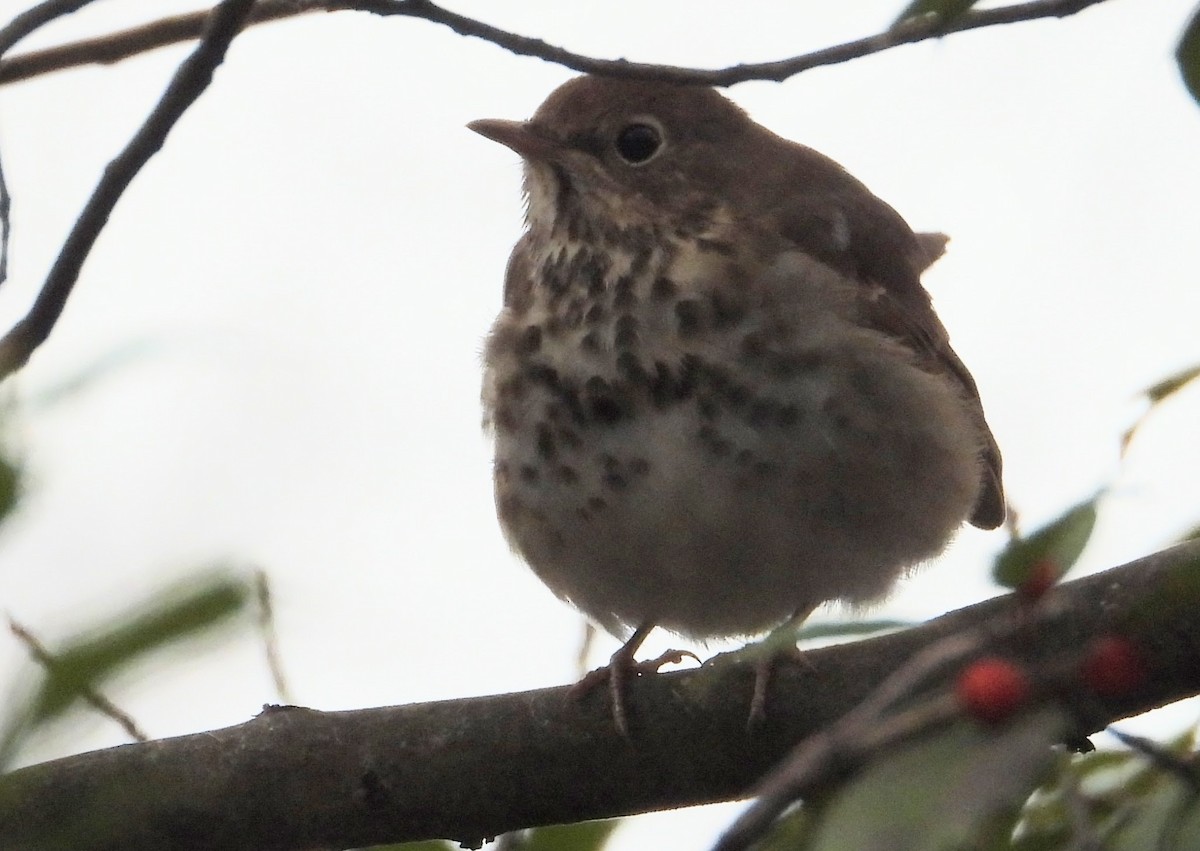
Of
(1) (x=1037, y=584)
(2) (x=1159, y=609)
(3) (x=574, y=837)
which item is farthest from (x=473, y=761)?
(1) (x=1037, y=584)

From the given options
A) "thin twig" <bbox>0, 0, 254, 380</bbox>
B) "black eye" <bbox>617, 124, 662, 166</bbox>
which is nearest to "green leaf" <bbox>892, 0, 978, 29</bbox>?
"thin twig" <bbox>0, 0, 254, 380</bbox>

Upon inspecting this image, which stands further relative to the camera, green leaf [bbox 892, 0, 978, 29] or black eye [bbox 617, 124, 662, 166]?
black eye [bbox 617, 124, 662, 166]

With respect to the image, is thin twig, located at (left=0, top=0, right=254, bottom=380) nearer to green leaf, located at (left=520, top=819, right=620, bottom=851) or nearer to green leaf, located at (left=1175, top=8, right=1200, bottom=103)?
green leaf, located at (left=520, top=819, right=620, bottom=851)

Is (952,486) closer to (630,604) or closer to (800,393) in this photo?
(800,393)

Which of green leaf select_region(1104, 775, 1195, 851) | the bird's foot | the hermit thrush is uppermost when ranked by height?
the hermit thrush

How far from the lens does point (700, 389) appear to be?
386 centimetres

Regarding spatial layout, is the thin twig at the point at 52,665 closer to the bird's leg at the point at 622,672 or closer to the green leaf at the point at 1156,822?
the green leaf at the point at 1156,822

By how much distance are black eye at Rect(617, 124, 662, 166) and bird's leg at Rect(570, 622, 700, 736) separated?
1.32 m

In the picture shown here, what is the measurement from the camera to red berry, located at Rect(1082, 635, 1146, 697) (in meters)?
1.48

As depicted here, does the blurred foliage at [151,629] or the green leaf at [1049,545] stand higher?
the green leaf at [1049,545]

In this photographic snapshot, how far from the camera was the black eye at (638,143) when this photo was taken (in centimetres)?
458

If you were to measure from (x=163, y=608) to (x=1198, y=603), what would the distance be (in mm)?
1944

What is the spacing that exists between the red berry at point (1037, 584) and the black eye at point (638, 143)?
309cm

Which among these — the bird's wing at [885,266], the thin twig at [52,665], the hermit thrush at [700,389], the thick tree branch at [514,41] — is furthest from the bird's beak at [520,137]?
the thin twig at [52,665]
